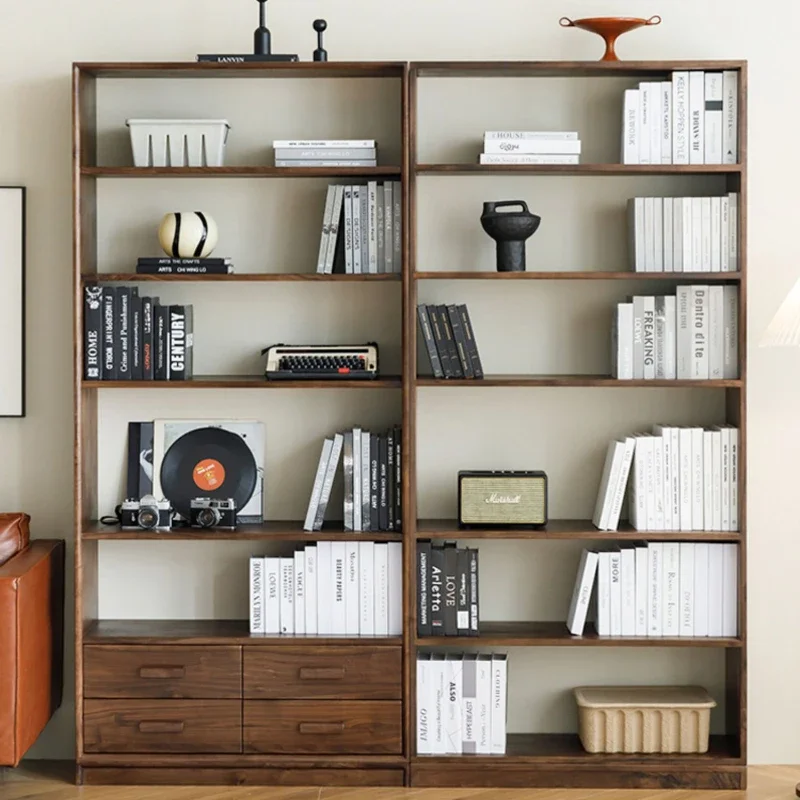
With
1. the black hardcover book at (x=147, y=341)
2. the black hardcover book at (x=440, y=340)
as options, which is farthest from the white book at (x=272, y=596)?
the black hardcover book at (x=440, y=340)

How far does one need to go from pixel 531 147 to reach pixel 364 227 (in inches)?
22.4

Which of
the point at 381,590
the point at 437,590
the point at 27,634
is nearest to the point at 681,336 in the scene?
the point at 437,590

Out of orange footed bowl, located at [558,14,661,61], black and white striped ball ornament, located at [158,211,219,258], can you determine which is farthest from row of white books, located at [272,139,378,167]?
orange footed bowl, located at [558,14,661,61]

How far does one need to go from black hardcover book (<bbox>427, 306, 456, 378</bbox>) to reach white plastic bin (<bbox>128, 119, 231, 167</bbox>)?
820mm

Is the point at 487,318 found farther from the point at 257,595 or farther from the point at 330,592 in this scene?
the point at 257,595

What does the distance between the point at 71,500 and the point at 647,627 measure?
6.29 feet

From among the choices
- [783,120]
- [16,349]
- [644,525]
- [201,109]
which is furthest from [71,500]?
[783,120]

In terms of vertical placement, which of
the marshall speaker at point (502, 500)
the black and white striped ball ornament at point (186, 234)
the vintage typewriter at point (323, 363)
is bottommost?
the marshall speaker at point (502, 500)

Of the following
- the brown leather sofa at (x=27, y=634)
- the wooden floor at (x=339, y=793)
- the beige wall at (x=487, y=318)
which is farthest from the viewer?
the beige wall at (x=487, y=318)

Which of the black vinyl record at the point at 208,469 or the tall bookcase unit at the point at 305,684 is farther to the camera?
the black vinyl record at the point at 208,469

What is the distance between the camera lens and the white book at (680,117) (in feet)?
11.4

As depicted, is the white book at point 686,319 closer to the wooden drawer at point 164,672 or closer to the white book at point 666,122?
the white book at point 666,122

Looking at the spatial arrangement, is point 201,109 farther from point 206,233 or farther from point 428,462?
point 428,462

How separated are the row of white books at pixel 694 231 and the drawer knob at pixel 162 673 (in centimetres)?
→ 189
